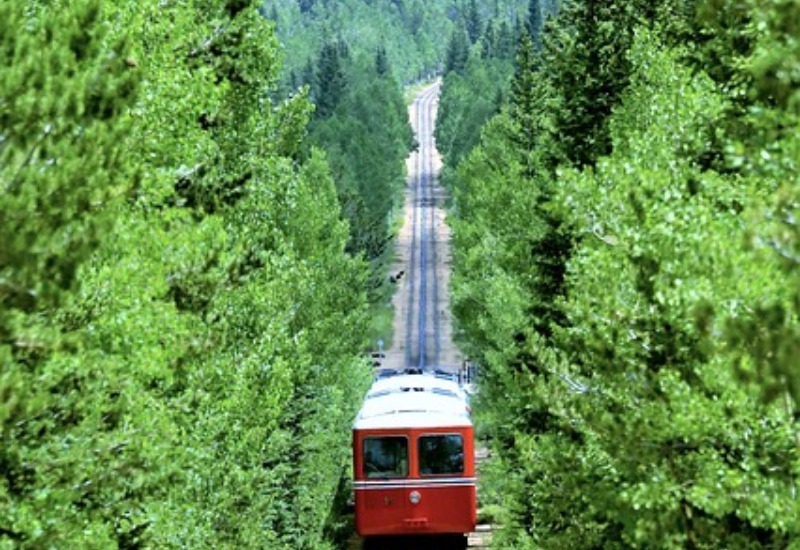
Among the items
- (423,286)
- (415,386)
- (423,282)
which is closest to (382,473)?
(415,386)

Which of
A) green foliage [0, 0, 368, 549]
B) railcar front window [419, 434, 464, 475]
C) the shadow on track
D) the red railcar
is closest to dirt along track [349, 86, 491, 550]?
the shadow on track

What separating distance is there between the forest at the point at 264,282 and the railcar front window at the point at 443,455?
4.99 feet

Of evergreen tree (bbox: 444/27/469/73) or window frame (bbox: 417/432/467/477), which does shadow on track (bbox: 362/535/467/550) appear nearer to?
window frame (bbox: 417/432/467/477)

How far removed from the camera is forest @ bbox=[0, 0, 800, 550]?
10.3 m

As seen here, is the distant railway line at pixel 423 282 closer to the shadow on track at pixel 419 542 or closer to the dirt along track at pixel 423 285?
the dirt along track at pixel 423 285

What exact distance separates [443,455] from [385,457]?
1.17 metres

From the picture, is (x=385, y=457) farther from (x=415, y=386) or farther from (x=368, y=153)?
(x=368, y=153)

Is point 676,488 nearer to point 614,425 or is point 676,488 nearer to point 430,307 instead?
point 614,425

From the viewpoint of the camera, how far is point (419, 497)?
2994 cm

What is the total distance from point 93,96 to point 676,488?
6.40 metres

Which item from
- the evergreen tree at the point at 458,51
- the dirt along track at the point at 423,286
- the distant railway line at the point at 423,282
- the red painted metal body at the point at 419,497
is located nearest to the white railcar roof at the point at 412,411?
the red painted metal body at the point at 419,497

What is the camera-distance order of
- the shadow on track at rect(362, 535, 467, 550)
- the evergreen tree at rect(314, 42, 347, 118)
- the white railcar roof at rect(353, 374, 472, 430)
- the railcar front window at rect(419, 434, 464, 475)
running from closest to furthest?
the railcar front window at rect(419, 434, 464, 475) → the white railcar roof at rect(353, 374, 472, 430) → the shadow on track at rect(362, 535, 467, 550) → the evergreen tree at rect(314, 42, 347, 118)

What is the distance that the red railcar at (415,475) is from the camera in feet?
98.1

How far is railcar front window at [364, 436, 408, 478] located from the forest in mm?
1794
